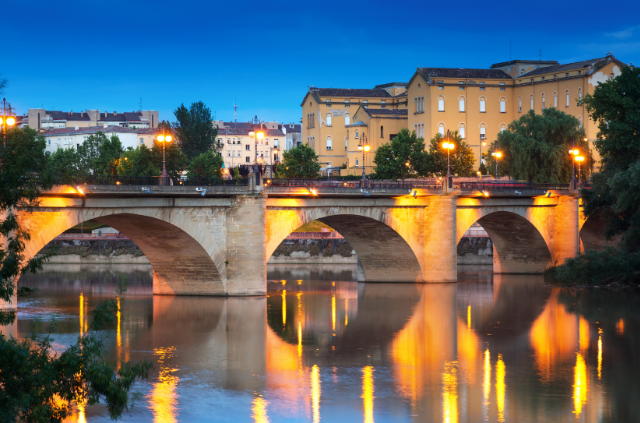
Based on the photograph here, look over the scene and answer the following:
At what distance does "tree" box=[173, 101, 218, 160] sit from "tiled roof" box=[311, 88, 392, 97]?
16.3 meters

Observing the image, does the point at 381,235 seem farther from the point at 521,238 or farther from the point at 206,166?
the point at 206,166

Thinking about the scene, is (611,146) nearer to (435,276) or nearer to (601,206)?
(601,206)

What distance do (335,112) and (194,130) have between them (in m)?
20.0

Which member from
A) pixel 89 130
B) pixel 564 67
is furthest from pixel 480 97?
pixel 89 130

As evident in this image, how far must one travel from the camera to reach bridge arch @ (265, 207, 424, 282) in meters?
45.9

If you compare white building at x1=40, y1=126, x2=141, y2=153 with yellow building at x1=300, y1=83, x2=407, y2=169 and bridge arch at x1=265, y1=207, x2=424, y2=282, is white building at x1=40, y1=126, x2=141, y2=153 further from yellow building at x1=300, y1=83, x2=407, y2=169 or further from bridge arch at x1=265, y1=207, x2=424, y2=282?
bridge arch at x1=265, y1=207, x2=424, y2=282

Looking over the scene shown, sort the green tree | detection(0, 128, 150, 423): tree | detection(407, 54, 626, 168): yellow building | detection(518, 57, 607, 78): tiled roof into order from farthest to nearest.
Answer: the green tree < detection(407, 54, 626, 168): yellow building < detection(518, 57, 607, 78): tiled roof < detection(0, 128, 150, 423): tree

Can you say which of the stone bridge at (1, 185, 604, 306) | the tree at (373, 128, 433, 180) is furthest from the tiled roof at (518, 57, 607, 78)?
the stone bridge at (1, 185, 604, 306)

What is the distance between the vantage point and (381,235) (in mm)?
49812

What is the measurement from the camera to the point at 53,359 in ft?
51.2

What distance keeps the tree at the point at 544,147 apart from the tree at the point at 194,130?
5187 centimetres

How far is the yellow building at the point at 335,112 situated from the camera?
4183 inches

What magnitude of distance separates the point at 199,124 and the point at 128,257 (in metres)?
41.7

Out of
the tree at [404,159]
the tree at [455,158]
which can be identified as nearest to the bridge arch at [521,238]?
the tree at [455,158]
